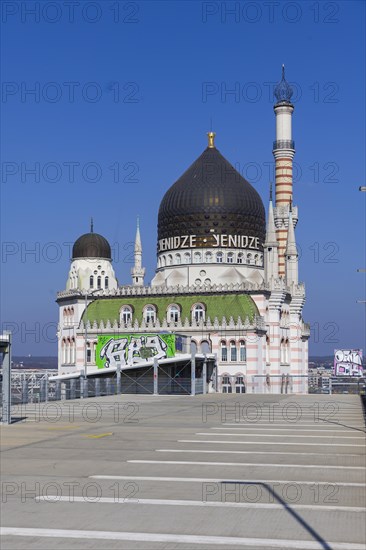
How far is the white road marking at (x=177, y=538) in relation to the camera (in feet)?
43.5

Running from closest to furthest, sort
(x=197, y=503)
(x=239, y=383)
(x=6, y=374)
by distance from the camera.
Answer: (x=197, y=503) → (x=6, y=374) → (x=239, y=383)

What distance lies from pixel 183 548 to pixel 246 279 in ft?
287

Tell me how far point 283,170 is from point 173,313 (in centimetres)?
2236

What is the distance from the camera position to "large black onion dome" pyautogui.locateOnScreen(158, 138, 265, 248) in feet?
A: 334

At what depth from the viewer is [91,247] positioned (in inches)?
4104

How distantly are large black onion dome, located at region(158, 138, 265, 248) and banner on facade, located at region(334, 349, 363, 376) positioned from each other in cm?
2613

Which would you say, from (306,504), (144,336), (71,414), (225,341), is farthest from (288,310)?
(306,504)

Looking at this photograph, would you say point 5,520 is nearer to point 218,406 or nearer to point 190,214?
point 218,406

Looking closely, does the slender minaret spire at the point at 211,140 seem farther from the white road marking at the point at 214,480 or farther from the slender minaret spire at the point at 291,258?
the white road marking at the point at 214,480

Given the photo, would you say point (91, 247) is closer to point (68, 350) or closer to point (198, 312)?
point (68, 350)

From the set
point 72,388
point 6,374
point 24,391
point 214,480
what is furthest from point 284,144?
point 214,480

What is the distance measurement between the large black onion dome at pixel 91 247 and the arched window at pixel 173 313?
12630 mm

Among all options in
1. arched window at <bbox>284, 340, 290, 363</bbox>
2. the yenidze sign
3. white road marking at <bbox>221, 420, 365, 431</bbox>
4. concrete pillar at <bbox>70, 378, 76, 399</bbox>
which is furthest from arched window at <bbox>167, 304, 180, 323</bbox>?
white road marking at <bbox>221, 420, 365, 431</bbox>

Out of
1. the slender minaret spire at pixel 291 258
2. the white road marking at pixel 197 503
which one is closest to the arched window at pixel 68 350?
the slender minaret spire at pixel 291 258
